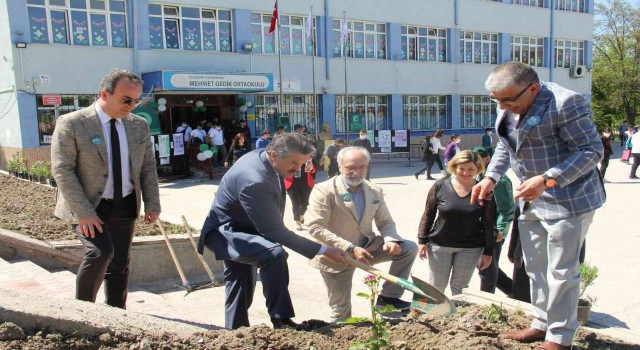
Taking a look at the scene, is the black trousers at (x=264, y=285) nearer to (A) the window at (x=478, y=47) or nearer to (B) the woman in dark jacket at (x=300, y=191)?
(B) the woman in dark jacket at (x=300, y=191)

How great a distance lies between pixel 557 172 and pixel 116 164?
2.73 m

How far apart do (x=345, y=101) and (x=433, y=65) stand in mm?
5552

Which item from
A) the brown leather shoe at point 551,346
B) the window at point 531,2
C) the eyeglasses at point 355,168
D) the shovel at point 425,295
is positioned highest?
the window at point 531,2

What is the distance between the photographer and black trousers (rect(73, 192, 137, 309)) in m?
3.59

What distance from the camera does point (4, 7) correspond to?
16.9 m

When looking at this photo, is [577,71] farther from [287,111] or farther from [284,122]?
[284,122]

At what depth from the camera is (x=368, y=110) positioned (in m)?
25.1

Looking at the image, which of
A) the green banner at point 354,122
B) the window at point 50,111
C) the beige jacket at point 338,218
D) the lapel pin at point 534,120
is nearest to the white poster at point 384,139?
the green banner at point 354,122

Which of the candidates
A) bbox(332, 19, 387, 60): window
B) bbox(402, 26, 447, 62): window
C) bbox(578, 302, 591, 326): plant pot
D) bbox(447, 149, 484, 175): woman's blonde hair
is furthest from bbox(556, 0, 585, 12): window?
bbox(578, 302, 591, 326): plant pot

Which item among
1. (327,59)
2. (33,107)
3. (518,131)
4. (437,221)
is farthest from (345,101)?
(518,131)

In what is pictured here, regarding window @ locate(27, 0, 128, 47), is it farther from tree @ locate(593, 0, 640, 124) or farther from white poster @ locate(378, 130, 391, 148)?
tree @ locate(593, 0, 640, 124)

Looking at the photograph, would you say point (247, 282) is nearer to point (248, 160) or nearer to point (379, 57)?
point (248, 160)

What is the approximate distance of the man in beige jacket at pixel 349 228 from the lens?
4.23 meters

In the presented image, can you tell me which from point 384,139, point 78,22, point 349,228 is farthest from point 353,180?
point 384,139
